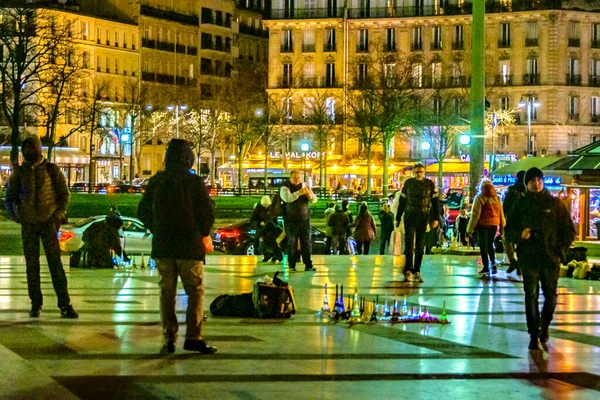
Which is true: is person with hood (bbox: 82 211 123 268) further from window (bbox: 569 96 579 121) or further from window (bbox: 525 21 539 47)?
window (bbox: 525 21 539 47)

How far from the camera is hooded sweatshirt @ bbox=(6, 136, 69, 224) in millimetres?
13820

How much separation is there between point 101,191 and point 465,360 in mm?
84494

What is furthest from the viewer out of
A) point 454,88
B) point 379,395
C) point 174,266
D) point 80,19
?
point 80,19

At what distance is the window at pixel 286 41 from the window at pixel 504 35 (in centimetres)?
1944

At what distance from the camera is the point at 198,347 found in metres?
11.7

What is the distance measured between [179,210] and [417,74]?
95.4 m

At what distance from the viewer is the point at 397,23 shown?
4439 inches

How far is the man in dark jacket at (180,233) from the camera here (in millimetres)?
11609

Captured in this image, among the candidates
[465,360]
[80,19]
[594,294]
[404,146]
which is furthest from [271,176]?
[465,360]

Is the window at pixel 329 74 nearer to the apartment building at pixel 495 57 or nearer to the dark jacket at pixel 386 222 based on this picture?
the apartment building at pixel 495 57

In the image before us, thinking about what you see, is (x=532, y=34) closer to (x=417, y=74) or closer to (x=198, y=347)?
(x=417, y=74)

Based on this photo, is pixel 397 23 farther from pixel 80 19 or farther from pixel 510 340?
pixel 510 340

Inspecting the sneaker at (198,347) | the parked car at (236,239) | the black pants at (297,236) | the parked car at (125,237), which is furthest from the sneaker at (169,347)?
the parked car at (236,239)

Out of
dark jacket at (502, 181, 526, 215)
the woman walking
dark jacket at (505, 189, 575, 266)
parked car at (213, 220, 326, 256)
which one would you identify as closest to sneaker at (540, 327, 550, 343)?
dark jacket at (505, 189, 575, 266)
